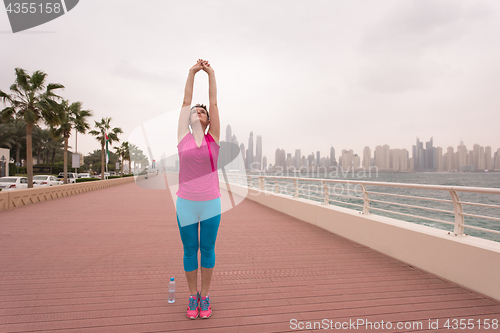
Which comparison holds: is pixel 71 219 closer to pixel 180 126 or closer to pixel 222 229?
pixel 222 229

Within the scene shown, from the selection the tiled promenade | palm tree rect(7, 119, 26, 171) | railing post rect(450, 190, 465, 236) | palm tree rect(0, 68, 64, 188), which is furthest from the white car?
palm tree rect(7, 119, 26, 171)

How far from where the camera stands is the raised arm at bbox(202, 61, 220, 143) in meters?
2.73

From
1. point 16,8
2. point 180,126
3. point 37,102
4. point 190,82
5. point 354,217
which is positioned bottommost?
point 354,217

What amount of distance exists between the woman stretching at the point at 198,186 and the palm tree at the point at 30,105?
1845cm

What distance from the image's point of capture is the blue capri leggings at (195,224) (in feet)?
8.38

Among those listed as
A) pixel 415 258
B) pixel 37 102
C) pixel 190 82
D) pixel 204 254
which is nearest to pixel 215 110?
pixel 190 82

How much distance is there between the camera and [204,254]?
268 cm

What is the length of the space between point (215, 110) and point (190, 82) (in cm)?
35

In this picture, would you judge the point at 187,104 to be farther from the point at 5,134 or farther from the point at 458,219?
the point at 5,134

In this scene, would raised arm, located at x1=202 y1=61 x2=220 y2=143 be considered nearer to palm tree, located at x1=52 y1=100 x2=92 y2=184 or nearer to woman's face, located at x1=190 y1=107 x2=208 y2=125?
woman's face, located at x1=190 y1=107 x2=208 y2=125

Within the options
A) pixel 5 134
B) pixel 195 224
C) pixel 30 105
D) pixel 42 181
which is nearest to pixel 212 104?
pixel 195 224

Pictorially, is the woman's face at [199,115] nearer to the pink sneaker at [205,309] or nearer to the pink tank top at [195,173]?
the pink tank top at [195,173]

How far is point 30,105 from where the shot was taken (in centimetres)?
1747

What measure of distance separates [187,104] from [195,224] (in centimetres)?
111
